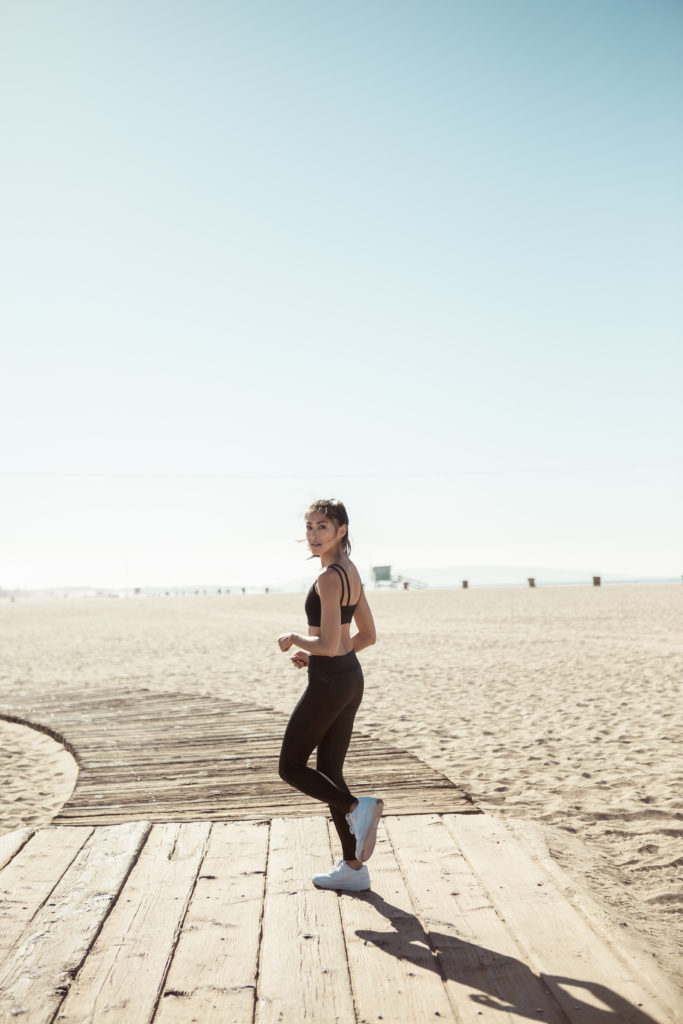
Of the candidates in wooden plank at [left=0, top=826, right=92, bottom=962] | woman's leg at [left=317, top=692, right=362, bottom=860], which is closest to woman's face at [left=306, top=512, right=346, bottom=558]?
woman's leg at [left=317, top=692, right=362, bottom=860]

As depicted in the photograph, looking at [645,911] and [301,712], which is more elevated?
[301,712]

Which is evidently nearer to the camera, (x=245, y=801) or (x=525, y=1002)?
(x=525, y=1002)

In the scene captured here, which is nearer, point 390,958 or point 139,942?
point 390,958

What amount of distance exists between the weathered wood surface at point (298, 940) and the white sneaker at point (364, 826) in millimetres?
246

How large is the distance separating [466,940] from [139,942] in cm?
134

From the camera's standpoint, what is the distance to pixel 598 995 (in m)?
2.68

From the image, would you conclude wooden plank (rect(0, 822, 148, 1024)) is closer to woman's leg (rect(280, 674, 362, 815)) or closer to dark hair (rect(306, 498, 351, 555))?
woman's leg (rect(280, 674, 362, 815))

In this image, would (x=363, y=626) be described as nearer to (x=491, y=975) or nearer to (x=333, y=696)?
(x=333, y=696)

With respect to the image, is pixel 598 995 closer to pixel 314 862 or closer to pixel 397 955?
pixel 397 955

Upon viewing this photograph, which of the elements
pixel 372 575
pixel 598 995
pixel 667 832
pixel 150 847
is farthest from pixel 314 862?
pixel 372 575

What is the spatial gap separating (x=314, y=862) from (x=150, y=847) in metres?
0.96

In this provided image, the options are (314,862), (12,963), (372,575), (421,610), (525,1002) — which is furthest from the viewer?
(372,575)

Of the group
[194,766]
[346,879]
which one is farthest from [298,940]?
[194,766]

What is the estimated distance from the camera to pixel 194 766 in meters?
6.61
